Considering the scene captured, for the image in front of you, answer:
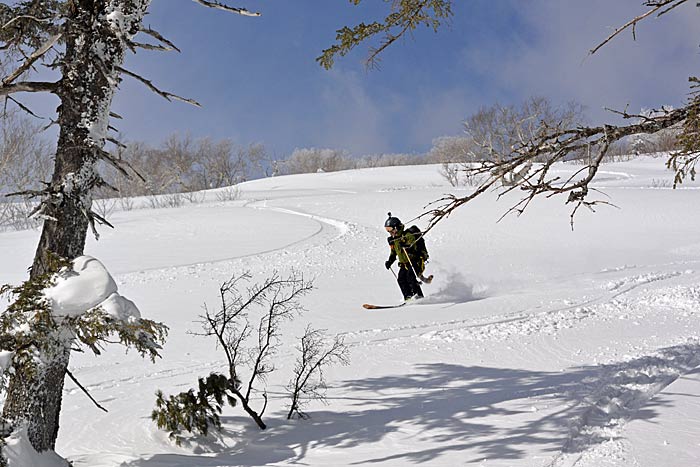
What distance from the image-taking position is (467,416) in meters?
5.17

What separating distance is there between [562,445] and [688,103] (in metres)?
2.86

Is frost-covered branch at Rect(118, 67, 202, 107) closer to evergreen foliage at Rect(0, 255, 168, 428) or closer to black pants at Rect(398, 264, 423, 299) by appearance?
evergreen foliage at Rect(0, 255, 168, 428)

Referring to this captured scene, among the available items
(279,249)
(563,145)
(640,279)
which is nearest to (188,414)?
(563,145)

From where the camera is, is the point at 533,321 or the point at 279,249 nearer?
the point at 533,321

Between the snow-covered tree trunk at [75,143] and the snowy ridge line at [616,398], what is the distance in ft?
12.8

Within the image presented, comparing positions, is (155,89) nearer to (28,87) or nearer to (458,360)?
(28,87)

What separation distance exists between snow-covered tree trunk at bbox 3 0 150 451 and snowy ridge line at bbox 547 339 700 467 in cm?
390

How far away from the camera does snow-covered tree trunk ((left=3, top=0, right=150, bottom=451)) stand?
14.4ft

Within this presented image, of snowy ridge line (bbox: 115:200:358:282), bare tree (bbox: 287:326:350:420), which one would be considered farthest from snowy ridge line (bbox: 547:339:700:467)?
snowy ridge line (bbox: 115:200:358:282)

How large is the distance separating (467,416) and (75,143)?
417 cm

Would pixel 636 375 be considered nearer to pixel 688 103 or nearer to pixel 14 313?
pixel 688 103

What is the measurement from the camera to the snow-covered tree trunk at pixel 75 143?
4387 millimetres

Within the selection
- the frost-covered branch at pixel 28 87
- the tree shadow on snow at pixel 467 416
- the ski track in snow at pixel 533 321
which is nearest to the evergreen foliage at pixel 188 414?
the tree shadow on snow at pixel 467 416

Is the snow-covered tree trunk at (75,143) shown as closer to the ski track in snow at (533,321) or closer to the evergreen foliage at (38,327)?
the evergreen foliage at (38,327)
